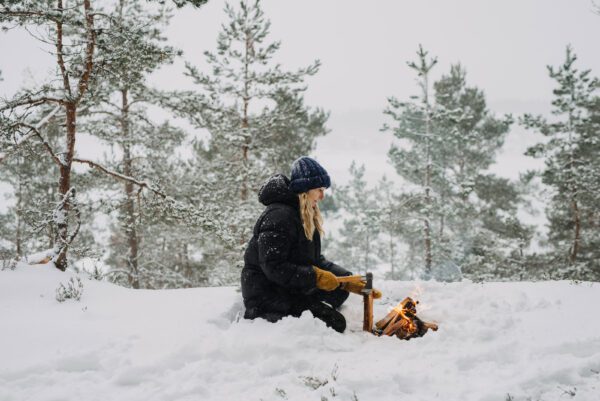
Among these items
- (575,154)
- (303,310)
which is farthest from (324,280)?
(575,154)

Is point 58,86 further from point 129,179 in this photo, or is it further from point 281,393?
point 281,393

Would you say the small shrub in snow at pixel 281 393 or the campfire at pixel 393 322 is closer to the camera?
the small shrub in snow at pixel 281 393

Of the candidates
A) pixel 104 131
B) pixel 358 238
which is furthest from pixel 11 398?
pixel 358 238

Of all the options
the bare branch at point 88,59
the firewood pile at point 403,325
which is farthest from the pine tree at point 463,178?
the firewood pile at point 403,325

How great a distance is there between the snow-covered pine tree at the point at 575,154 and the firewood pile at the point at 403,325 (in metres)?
12.1

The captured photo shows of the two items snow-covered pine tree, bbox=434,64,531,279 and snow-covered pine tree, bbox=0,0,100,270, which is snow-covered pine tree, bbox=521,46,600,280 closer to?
snow-covered pine tree, bbox=434,64,531,279

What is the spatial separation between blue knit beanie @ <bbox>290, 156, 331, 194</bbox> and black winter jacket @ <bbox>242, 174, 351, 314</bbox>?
11 cm

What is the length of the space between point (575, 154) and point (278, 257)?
49.2ft

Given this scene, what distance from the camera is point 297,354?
3400 millimetres

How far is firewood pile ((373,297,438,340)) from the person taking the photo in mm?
4012

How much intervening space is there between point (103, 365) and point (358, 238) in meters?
27.6

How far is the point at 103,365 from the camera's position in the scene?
3199mm

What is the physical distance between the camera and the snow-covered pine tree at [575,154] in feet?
46.1

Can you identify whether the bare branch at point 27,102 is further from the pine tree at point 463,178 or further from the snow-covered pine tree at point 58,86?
the pine tree at point 463,178
